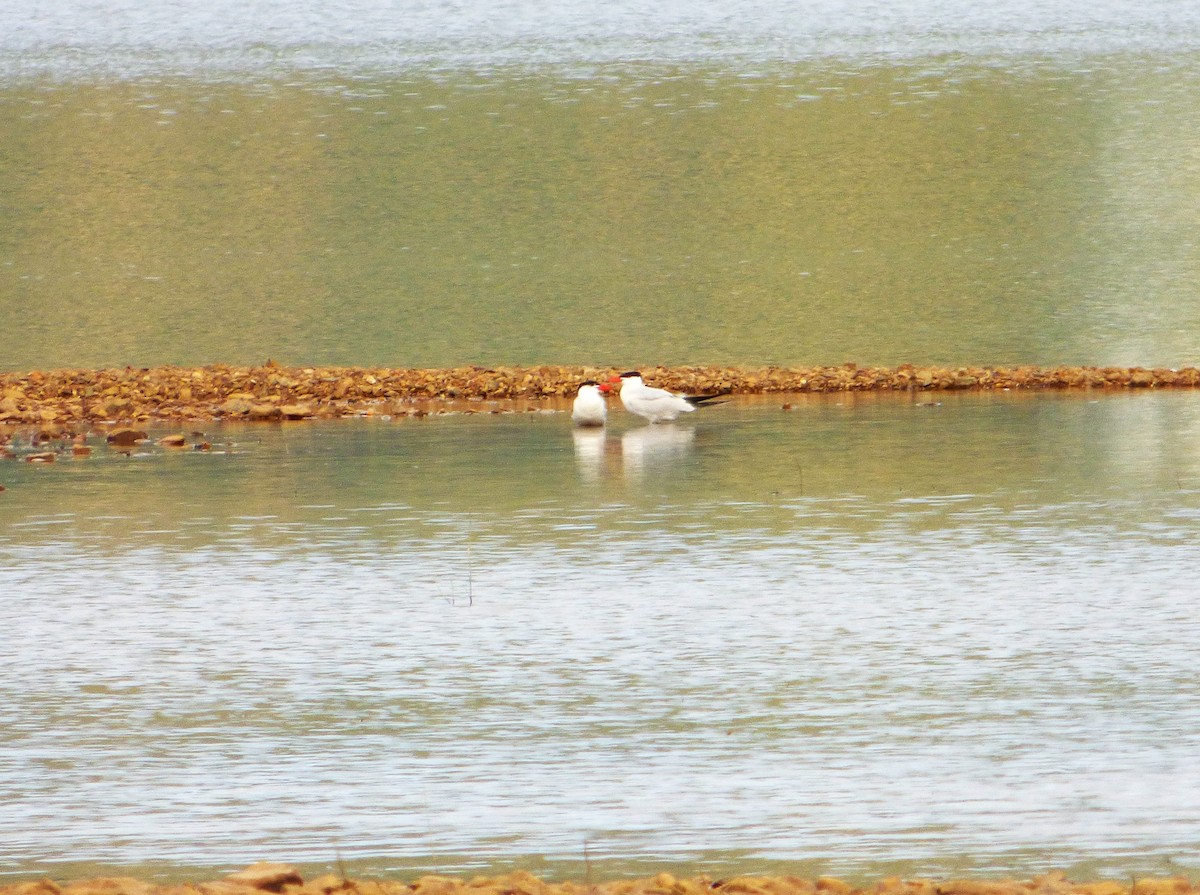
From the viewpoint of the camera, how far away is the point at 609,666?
1059 centimetres

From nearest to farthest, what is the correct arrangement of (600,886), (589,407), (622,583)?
(600,886), (622,583), (589,407)

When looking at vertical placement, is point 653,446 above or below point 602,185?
below

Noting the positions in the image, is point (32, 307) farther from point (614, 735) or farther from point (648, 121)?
point (614, 735)

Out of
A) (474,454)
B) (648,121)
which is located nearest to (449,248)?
(648,121)

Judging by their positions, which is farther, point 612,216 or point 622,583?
point 612,216

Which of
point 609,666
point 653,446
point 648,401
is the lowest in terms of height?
point 609,666

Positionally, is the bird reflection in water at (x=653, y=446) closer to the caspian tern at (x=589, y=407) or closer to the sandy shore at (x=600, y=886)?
the caspian tern at (x=589, y=407)

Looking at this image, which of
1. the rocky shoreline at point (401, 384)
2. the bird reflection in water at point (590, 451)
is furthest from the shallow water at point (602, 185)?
the bird reflection in water at point (590, 451)

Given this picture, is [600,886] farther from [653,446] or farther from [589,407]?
[589,407]

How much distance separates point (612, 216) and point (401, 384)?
104 ft

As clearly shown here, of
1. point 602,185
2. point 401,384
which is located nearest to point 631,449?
point 401,384

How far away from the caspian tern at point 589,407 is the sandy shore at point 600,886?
16.6 metres

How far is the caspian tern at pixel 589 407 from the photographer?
23281mm

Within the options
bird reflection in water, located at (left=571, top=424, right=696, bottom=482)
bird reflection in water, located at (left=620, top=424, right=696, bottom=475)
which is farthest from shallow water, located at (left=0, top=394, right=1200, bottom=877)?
bird reflection in water, located at (left=620, top=424, right=696, bottom=475)
